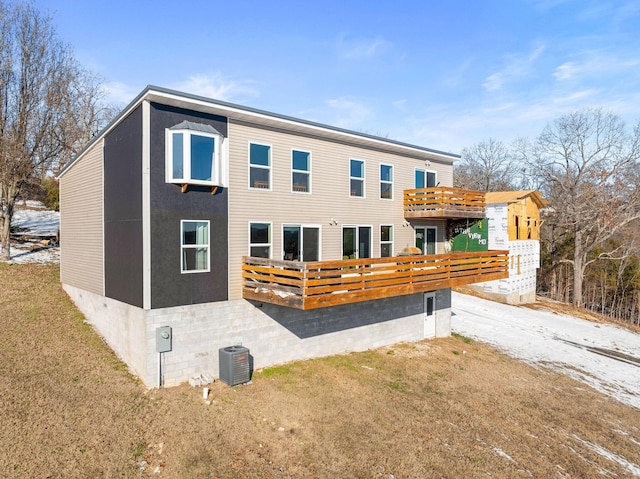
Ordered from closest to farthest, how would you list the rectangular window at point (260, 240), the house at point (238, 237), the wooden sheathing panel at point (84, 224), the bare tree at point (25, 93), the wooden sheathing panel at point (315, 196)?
the house at point (238, 237)
the wooden sheathing panel at point (315, 196)
the rectangular window at point (260, 240)
the wooden sheathing panel at point (84, 224)
the bare tree at point (25, 93)

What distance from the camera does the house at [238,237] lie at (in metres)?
9.33

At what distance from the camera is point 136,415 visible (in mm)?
8031

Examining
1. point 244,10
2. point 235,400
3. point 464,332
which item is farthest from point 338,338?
point 244,10

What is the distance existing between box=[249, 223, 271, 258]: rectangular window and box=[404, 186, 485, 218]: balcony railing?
6.45 metres

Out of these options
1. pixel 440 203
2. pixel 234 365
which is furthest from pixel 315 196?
pixel 234 365

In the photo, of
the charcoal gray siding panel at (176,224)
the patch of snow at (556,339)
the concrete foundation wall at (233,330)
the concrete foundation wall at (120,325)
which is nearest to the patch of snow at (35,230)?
the concrete foundation wall at (233,330)

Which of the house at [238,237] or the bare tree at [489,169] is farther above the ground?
the bare tree at [489,169]

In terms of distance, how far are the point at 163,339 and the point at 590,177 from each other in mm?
33372

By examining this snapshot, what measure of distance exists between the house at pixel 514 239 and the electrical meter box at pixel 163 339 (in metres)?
19.7

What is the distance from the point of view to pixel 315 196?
12.4m

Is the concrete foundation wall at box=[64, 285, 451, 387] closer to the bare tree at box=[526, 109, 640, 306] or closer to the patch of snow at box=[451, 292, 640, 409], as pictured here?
the patch of snow at box=[451, 292, 640, 409]

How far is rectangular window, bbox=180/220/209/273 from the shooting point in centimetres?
968

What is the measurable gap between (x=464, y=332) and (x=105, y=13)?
19.3 meters

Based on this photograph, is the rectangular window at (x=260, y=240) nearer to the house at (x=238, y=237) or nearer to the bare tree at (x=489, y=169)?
the house at (x=238, y=237)
